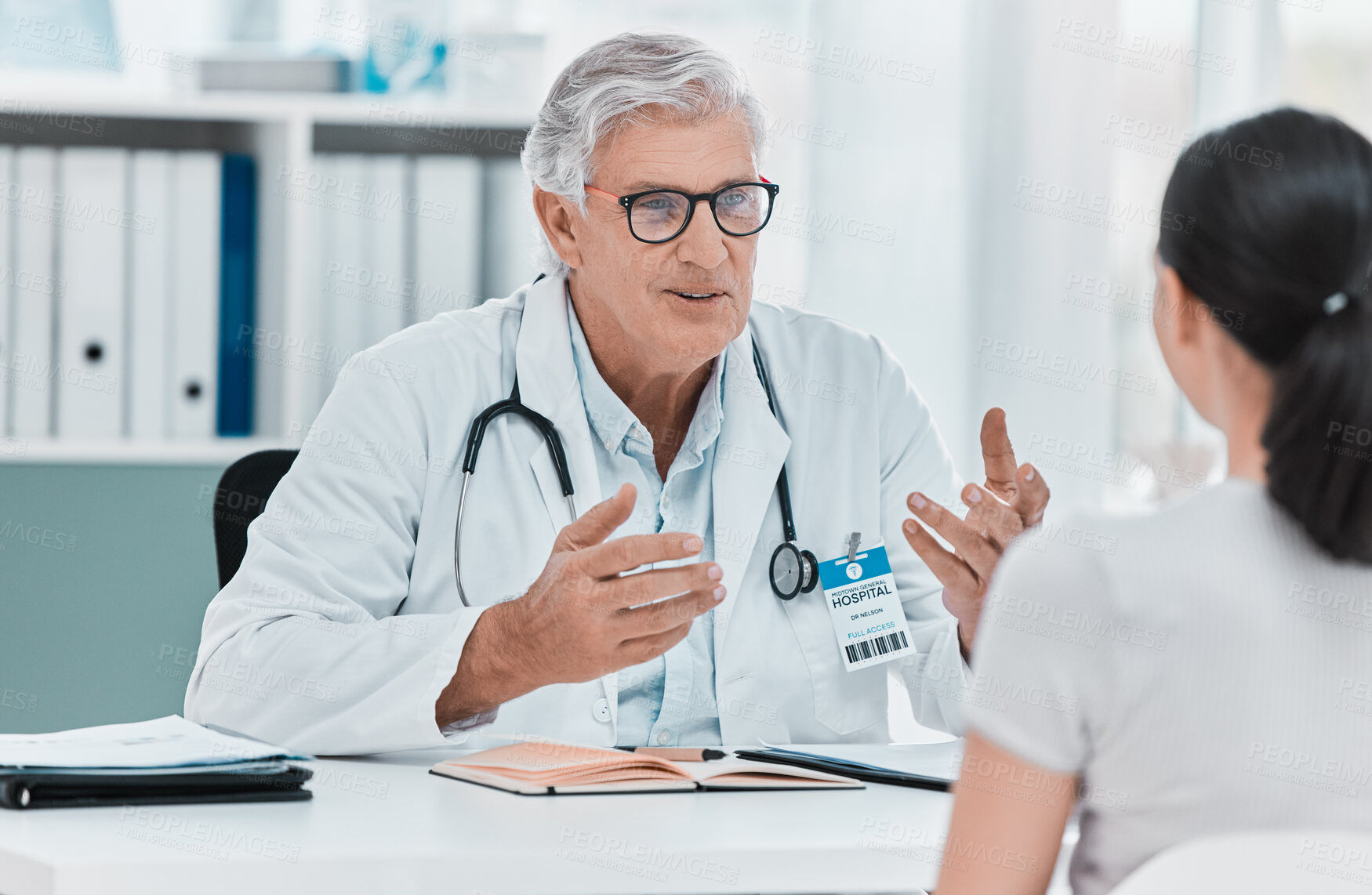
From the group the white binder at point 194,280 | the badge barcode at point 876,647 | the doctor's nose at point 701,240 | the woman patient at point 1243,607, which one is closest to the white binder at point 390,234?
the white binder at point 194,280

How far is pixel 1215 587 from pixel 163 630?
1.94m

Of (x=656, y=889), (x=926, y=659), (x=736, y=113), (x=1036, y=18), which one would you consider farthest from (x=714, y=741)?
(x=1036, y=18)

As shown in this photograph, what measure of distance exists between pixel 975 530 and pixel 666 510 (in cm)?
43

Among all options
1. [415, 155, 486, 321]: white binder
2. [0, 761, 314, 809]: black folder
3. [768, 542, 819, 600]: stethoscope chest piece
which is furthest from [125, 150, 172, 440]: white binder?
[0, 761, 314, 809]: black folder

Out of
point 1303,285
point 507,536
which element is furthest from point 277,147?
point 1303,285

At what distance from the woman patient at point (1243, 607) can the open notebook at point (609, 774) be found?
40cm

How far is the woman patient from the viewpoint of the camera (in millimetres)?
785

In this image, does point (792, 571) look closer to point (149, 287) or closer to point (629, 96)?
point (629, 96)

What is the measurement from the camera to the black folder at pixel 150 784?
1.04 m

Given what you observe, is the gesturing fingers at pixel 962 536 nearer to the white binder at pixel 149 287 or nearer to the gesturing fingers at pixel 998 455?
the gesturing fingers at pixel 998 455

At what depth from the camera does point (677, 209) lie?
64.5 inches

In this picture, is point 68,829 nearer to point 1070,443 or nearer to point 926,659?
point 926,659

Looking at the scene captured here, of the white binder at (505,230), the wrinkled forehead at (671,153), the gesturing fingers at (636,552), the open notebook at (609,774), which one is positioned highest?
the wrinkled forehead at (671,153)

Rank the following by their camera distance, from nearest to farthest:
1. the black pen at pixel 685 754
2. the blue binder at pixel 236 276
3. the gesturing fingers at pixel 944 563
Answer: the black pen at pixel 685 754, the gesturing fingers at pixel 944 563, the blue binder at pixel 236 276
